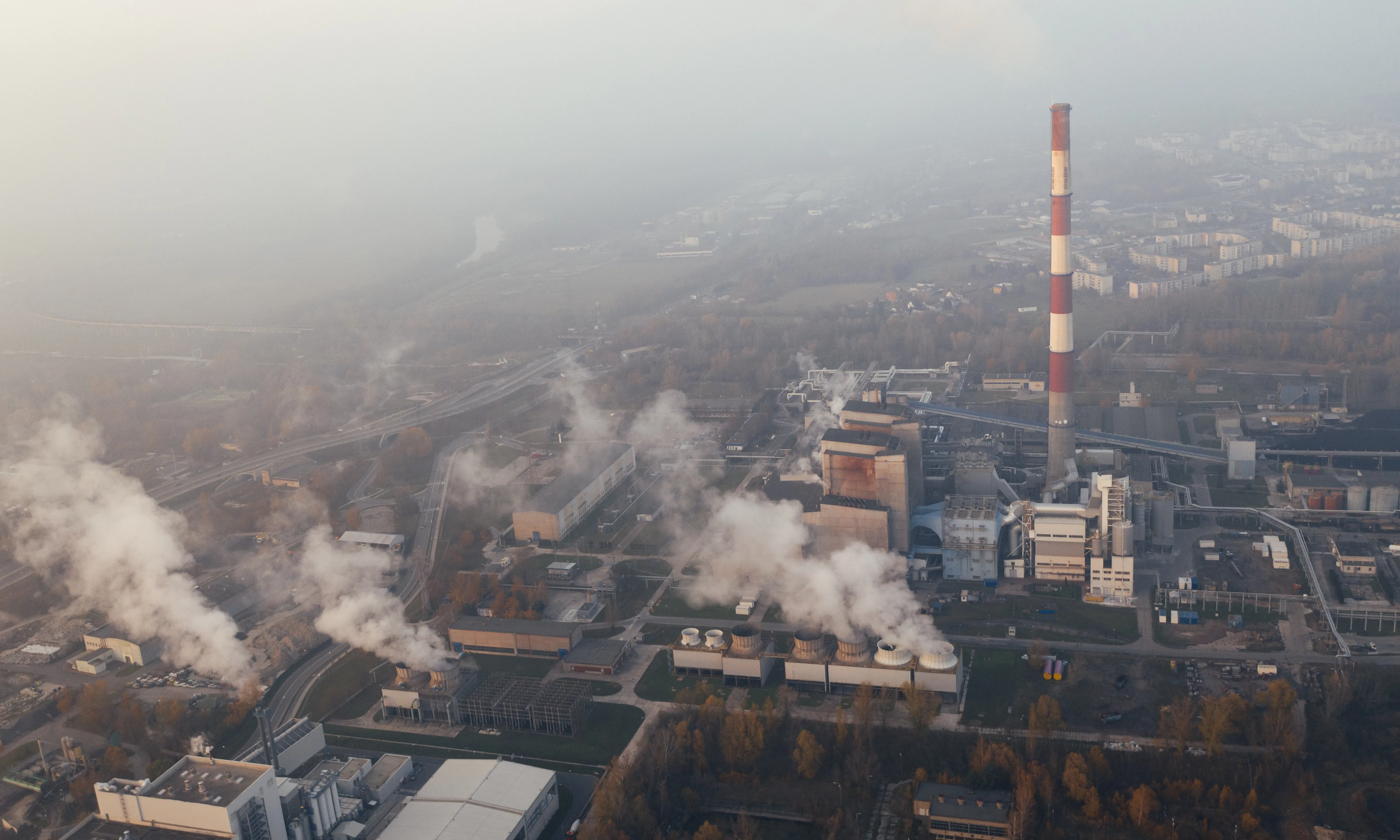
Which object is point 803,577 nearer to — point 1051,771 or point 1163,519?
point 1051,771

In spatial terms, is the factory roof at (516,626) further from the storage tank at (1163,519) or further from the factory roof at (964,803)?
the storage tank at (1163,519)

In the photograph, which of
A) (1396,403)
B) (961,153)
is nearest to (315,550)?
(1396,403)

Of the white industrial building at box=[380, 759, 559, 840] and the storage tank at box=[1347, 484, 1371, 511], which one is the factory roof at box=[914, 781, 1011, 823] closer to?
the white industrial building at box=[380, 759, 559, 840]

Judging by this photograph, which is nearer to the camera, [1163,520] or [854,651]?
[854,651]

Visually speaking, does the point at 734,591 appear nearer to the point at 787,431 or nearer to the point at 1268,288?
the point at 787,431

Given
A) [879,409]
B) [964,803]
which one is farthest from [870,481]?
[964,803]

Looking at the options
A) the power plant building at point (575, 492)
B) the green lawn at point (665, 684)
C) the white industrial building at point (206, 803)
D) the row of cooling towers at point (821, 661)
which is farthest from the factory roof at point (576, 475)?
the white industrial building at point (206, 803)
